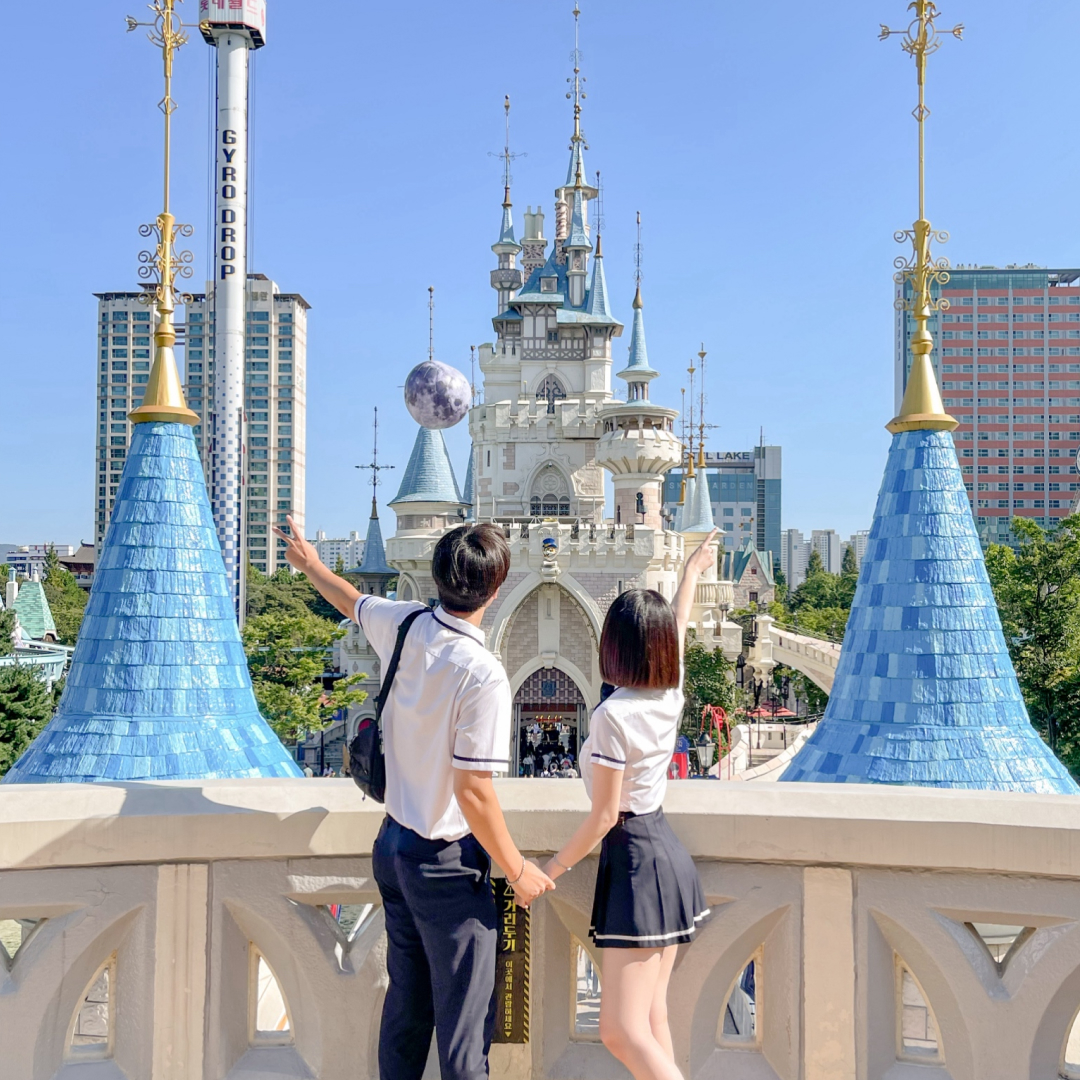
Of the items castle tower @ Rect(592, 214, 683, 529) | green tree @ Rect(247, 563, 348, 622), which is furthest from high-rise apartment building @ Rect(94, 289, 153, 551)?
castle tower @ Rect(592, 214, 683, 529)

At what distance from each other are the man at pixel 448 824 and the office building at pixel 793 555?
141 meters

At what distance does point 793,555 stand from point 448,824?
560 feet

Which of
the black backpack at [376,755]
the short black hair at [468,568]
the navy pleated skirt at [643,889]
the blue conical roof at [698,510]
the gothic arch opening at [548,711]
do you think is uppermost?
the blue conical roof at [698,510]

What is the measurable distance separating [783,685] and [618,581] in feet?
76.3

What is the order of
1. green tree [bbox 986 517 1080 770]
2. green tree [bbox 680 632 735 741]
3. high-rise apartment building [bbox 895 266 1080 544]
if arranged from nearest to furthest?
green tree [bbox 986 517 1080 770]
green tree [bbox 680 632 735 741]
high-rise apartment building [bbox 895 266 1080 544]

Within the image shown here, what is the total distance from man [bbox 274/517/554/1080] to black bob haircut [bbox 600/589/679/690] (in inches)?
12.2

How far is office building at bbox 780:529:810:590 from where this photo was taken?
149875 mm

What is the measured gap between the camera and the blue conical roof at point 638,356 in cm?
3297

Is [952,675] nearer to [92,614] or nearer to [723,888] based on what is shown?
[723,888]

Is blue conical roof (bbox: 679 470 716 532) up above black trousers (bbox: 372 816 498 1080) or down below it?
above

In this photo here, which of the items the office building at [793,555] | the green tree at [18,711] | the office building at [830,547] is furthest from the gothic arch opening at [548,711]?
the office building at [830,547]

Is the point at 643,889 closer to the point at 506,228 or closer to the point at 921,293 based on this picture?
the point at 921,293

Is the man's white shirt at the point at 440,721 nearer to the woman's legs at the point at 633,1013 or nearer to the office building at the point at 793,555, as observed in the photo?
the woman's legs at the point at 633,1013

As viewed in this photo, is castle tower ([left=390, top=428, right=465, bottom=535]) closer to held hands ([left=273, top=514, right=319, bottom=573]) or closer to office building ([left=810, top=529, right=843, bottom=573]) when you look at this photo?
held hands ([left=273, top=514, right=319, bottom=573])
